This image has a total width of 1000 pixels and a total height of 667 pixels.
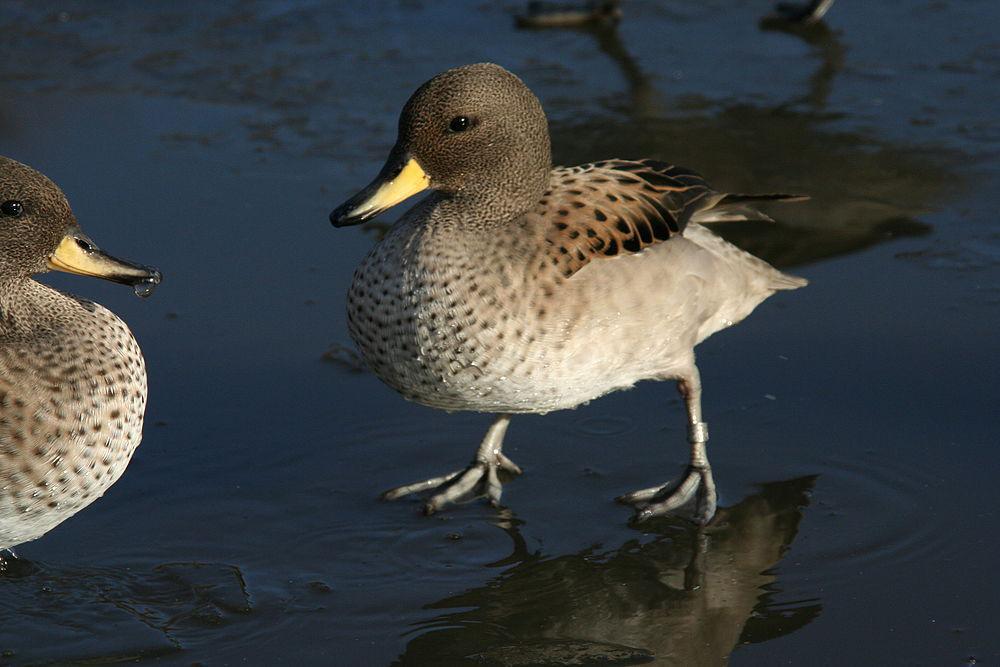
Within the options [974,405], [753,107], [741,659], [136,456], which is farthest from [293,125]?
[741,659]

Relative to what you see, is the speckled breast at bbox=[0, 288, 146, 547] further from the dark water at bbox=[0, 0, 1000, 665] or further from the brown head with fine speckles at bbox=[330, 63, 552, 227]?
the brown head with fine speckles at bbox=[330, 63, 552, 227]

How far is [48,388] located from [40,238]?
391 millimetres

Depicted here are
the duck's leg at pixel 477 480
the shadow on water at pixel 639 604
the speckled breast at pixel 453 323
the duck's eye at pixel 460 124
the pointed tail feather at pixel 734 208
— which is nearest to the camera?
the shadow on water at pixel 639 604

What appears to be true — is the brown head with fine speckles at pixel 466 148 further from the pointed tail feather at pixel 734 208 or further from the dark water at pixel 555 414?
the dark water at pixel 555 414

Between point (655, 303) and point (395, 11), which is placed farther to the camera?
point (395, 11)

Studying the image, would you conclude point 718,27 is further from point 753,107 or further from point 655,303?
point 655,303

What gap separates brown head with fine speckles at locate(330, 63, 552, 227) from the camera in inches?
160

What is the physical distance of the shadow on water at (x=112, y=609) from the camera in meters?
3.56

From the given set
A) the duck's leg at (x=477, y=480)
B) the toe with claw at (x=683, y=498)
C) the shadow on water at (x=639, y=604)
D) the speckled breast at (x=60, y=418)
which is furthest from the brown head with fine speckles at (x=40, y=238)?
the toe with claw at (x=683, y=498)

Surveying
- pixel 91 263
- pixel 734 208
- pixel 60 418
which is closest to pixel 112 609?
pixel 60 418

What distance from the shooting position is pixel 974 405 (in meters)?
4.51

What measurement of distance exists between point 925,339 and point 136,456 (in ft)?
8.62

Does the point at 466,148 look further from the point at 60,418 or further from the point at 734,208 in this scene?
the point at 60,418

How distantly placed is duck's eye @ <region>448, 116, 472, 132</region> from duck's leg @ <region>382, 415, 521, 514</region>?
3.07 feet
